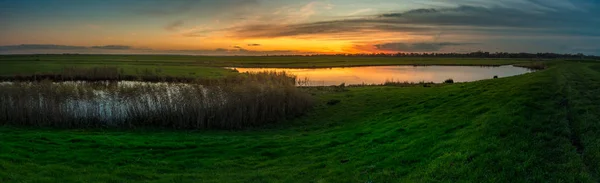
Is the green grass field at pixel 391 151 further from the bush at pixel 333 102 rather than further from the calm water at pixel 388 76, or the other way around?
the calm water at pixel 388 76

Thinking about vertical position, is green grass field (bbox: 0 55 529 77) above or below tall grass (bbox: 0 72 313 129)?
above

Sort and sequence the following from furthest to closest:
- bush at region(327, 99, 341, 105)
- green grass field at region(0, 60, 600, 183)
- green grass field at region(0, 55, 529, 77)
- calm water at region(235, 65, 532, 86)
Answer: calm water at region(235, 65, 532, 86)
green grass field at region(0, 55, 529, 77)
bush at region(327, 99, 341, 105)
green grass field at region(0, 60, 600, 183)

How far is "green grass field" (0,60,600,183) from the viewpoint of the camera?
35.0 feet

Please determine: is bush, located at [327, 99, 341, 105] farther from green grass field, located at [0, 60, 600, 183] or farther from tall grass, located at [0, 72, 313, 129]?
green grass field, located at [0, 60, 600, 183]

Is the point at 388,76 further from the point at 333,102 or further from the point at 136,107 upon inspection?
the point at 136,107

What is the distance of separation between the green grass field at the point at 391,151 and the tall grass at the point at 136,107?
552cm

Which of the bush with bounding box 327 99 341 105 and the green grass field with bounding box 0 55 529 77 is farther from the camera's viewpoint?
the green grass field with bounding box 0 55 529 77

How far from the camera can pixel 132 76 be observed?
197ft

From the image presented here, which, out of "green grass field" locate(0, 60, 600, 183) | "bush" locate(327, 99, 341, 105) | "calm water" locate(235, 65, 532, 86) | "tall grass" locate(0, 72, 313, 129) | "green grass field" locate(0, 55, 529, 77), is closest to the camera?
"green grass field" locate(0, 60, 600, 183)

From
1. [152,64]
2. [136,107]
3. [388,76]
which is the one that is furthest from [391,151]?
[152,64]

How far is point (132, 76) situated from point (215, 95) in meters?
39.1

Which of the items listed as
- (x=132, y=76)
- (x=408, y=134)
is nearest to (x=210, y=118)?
(x=408, y=134)

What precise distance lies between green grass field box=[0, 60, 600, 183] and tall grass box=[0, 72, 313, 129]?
217 inches

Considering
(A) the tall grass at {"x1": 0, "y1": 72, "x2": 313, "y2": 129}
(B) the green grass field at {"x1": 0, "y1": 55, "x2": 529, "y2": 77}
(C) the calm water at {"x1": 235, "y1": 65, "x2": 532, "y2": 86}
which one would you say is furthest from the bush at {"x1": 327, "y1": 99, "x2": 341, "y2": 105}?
(B) the green grass field at {"x1": 0, "y1": 55, "x2": 529, "y2": 77}
